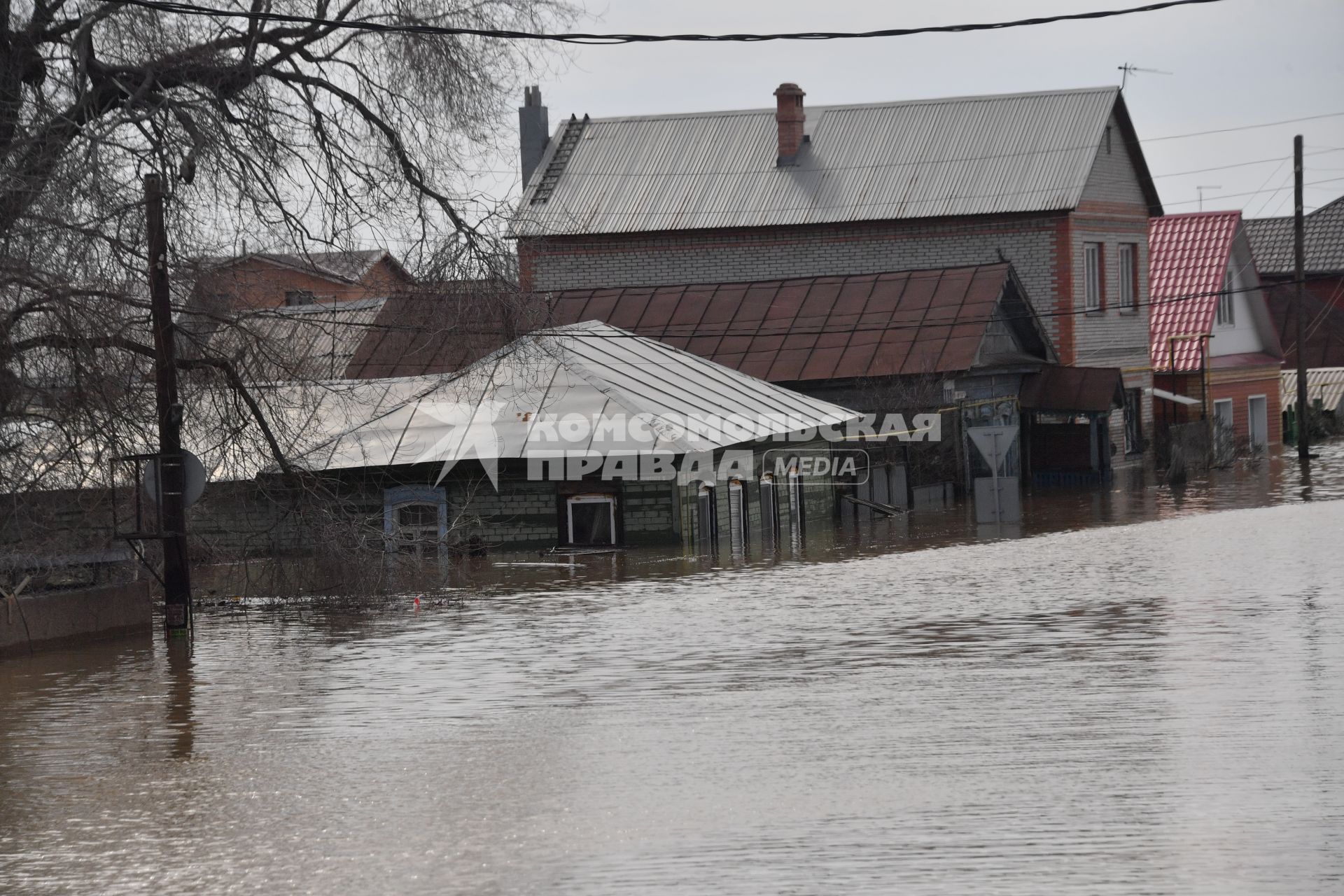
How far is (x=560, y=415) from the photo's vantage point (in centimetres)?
2803

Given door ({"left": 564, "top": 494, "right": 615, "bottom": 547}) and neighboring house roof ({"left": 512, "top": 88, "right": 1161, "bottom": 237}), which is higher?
neighboring house roof ({"left": 512, "top": 88, "right": 1161, "bottom": 237})

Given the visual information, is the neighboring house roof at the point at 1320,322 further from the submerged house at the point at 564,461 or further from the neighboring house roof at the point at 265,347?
the neighboring house roof at the point at 265,347

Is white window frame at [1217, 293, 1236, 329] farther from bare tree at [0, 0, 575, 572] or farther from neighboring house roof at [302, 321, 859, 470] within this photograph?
bare tree at [0, 0, 575, 572]

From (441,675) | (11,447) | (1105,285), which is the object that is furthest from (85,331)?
(1105,285)

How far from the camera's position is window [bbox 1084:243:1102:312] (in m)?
43.0

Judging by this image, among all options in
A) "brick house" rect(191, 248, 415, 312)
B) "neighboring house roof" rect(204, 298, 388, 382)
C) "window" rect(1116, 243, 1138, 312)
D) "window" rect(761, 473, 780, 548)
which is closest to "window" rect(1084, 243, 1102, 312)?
"window" rect(1116, 243, 1138, 312)

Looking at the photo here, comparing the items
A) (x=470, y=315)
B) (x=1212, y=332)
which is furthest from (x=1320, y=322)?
(x=470, y=315)

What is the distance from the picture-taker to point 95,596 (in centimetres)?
1805

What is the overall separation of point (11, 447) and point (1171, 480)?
28.7m

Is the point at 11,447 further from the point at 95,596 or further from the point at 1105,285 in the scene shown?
the point at 1105,285

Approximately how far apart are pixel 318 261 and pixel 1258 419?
39.8 metres

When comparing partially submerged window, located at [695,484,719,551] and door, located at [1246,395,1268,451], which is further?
door, located at [1246,395,1268,451]

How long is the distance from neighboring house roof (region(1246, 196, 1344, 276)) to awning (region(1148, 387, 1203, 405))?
21.4m

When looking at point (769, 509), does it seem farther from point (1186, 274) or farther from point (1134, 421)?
point (1186, 274)
